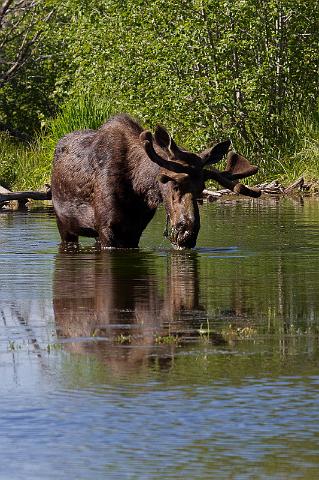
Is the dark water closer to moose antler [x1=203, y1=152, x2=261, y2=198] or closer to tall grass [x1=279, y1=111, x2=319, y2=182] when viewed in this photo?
moose antler [x1=203, y1=152, x2=261, y2=198]

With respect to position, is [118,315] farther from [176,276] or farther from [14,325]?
[176,276]

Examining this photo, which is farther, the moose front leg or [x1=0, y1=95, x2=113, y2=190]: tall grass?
[x1=0, y1=95, x2=113, y2=190]: tall grass

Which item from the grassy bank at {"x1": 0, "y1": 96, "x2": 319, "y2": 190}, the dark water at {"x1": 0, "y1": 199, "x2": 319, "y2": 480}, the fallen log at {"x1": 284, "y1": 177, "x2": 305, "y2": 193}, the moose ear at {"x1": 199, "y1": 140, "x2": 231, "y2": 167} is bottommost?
the dark water at {"x1": 0, "y1": 199, "x2": 319, "y2": 480}

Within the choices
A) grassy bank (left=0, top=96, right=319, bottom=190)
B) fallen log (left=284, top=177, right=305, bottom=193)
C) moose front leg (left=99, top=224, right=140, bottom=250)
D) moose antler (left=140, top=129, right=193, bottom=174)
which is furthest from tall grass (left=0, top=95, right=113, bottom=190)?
moose antler (left=140, top=129, right=193, bottom=174)

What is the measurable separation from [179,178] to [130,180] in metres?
0.89

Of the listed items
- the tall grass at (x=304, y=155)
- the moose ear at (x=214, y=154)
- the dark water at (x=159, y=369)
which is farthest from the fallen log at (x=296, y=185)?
the dark water at (x=159, y=369)

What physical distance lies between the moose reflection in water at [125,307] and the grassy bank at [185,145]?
15.0 metres

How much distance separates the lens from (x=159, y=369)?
7512 mm

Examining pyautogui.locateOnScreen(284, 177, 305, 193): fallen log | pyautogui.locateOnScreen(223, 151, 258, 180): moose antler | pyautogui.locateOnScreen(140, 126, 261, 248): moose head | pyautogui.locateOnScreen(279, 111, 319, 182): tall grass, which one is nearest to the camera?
pyautogui.locateOnScreen(140, 126, 261, 248): moose head

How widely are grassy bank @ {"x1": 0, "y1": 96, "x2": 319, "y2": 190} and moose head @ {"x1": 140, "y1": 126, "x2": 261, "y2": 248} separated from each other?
14.1m

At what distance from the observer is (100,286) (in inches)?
446

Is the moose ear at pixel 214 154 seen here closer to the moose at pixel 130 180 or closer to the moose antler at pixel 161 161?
the moose at pixel 130 180

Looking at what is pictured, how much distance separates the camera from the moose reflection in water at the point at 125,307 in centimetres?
816

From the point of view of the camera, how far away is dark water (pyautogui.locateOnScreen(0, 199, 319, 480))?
5.76 meters
